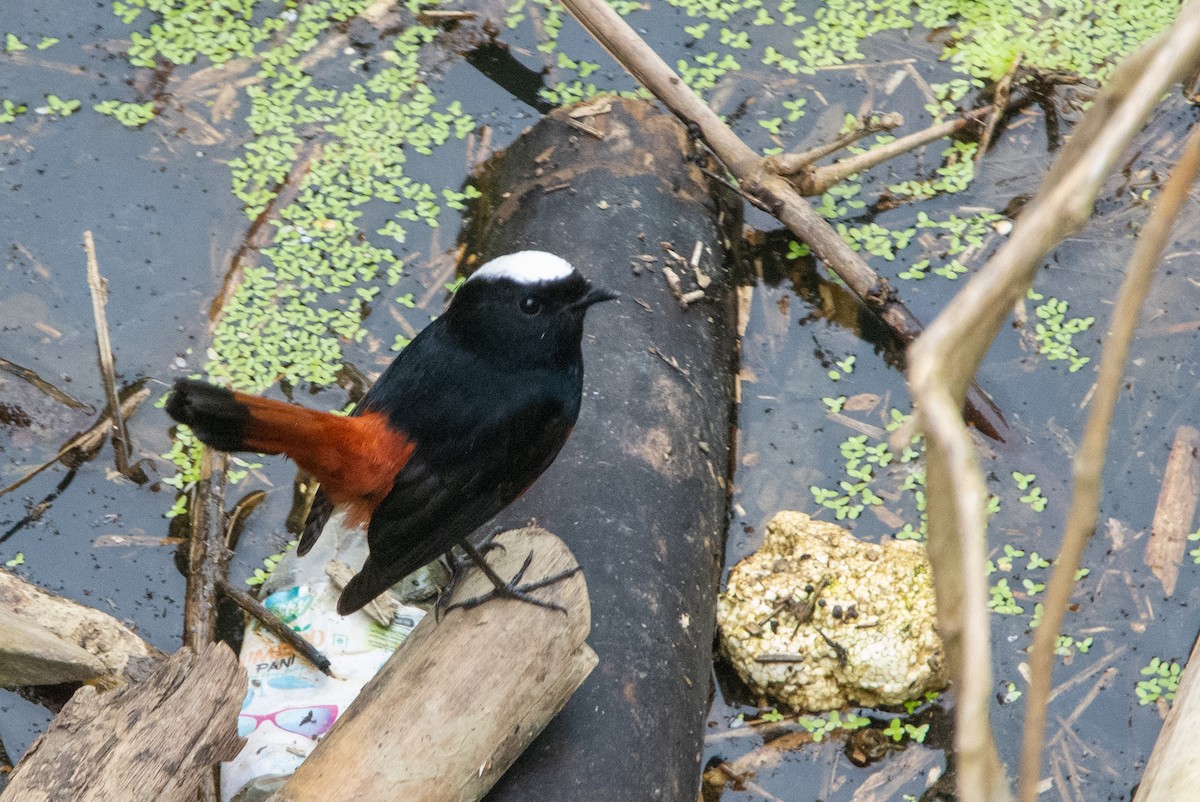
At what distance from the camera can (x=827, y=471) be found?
10.8 feet

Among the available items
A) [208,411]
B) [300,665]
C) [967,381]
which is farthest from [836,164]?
[967,381]

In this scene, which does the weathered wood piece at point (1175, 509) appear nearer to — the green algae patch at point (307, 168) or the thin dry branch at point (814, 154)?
the thin dry branch at point (814, 154)

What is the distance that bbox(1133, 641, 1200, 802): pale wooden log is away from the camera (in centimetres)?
133

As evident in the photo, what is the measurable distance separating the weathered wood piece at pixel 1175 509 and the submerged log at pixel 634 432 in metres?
1.22

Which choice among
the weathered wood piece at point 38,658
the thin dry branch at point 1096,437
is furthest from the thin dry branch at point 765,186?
the thin dry branch at point 1096,437

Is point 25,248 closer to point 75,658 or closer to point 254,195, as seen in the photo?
point 254,195

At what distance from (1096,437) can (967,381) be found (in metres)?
0.06

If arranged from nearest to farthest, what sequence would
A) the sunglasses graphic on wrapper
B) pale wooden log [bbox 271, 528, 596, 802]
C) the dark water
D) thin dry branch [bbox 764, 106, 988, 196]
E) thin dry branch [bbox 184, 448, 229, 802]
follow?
pale wooden log [bbox 271, 528, 596, 802] → the sunglasses graphic on wrapper → thin dry branch [bbox 184, 448, 229, 802] → the dark water → thin dry branch [bbox 764, 106, 988, 196]

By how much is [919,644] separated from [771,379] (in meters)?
1.00

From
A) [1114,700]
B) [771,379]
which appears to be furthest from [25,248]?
[1114,700]

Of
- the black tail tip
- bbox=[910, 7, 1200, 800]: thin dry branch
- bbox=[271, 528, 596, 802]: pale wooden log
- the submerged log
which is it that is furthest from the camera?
the submerged log

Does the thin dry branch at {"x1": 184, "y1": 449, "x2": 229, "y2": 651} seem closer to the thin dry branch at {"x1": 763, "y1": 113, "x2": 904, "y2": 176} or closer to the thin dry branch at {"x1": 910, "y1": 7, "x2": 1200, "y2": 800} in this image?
the thin dry branch at {"x1": 763, "y1": 113, "x2": 904, "y2": 176}

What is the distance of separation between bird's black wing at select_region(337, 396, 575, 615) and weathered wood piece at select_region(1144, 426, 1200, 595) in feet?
6.12

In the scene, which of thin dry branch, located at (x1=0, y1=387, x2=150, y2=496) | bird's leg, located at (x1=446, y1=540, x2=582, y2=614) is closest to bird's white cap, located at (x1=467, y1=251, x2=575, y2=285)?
bird's leg, located at (x1=446, y1=540, x2=582, y2=614)
